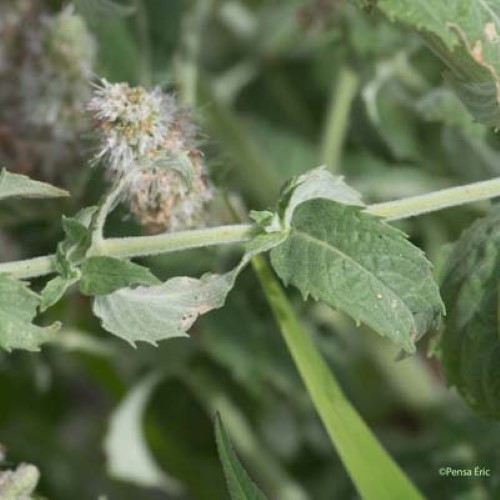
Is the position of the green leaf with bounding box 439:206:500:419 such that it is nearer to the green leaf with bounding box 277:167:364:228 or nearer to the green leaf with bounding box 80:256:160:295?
the green leaf with bounding box 277:167:364:228

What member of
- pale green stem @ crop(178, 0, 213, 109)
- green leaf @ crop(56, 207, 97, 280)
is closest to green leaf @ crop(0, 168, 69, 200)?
green leaf @ crop(56, 207, 97, 280)

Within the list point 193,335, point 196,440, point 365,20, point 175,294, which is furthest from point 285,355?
point 175,294

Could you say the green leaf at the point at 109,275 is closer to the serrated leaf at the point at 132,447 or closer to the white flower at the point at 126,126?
the white flower at the point at 126,126

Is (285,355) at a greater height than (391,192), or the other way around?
(391,192)

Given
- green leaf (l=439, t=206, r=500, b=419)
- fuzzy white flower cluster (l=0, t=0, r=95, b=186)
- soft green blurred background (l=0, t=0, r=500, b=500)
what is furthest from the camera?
soft green blurred background (l=0, t=0, r=500, b=500)

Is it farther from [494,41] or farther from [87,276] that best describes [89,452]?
[494,41]

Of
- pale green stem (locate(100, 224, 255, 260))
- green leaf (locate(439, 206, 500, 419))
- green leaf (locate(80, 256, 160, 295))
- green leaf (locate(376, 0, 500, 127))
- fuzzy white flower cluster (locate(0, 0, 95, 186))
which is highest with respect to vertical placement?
fuzzy white flower cluster (locate(0, 0, 95, 186))
